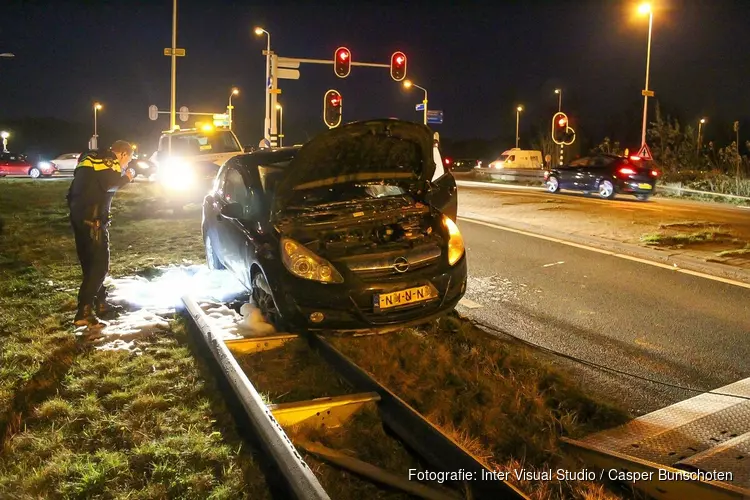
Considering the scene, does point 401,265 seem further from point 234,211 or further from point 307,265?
point 234,211

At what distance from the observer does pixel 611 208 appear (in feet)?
56.3

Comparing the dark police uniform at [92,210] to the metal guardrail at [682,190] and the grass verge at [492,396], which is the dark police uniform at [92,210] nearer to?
the grass verge at [492,396]

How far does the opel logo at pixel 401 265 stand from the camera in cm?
575

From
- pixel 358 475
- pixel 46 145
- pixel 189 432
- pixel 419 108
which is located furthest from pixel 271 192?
pixel 46 145

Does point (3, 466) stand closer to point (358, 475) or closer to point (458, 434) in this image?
point (358, 475)

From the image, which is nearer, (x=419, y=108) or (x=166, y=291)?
(x=166, y=291)

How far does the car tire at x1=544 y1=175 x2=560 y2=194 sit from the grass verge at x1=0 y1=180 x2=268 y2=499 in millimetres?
20157

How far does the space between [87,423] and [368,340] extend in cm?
268

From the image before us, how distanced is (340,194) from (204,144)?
1349cm

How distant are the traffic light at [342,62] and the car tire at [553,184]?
8.45 meters

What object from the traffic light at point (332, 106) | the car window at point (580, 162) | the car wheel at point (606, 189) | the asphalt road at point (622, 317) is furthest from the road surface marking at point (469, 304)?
the car window at point (580, 162)

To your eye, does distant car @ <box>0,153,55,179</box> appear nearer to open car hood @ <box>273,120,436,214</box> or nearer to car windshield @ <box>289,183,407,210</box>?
car windshield @ <box>289,183,407,210</box>

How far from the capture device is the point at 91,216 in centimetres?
688

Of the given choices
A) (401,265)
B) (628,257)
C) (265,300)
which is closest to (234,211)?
(265,300)
